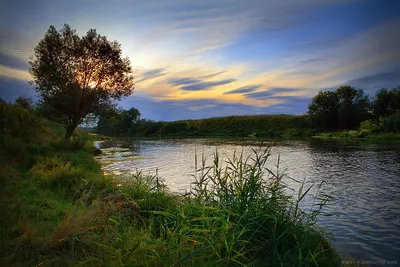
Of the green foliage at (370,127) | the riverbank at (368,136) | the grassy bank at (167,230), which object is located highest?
the green foliage at (370,127)

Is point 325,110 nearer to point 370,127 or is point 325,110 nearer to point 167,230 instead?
point 370,127

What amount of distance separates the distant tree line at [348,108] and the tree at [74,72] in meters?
54.7

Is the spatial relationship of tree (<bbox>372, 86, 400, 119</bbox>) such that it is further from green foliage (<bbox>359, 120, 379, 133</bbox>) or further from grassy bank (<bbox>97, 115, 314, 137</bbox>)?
grassy bank (<bbox>97, 115, 314, 137</bbox>)

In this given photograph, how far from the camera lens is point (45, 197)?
7.47 meters

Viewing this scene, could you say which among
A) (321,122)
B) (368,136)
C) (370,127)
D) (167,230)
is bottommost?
(167,230)

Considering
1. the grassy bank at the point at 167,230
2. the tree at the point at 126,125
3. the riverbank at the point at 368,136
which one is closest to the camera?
the grassy bank at the point at 167,230

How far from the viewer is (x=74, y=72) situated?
2400 cm

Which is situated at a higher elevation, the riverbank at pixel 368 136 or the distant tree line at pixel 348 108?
the distant tree line at pixel 348 108

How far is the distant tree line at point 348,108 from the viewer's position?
64006mm

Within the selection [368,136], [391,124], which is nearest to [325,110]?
[368,136]

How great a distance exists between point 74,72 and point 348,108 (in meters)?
60.7

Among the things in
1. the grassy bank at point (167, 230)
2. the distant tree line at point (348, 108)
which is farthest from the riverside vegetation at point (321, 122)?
the grassy bank at point (167, 230)

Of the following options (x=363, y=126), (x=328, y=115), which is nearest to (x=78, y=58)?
(x=363, y=126)

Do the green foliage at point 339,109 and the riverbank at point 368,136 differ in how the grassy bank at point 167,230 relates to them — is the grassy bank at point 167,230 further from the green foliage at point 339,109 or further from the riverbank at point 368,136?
the green foliage at point 339,109
